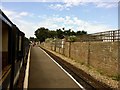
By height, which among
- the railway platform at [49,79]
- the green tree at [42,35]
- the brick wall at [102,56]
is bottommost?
the railway platform at [49,79]

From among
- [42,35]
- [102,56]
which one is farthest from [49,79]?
[42,35]

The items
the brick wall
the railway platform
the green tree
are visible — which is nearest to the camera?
the railway platform

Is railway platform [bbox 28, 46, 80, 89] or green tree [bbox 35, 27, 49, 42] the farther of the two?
green tree [bbox 35, 27, 49, 42]

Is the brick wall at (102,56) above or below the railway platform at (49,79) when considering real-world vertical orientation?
above

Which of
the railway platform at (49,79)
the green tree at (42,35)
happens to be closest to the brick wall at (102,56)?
the railway platform at (49,79)

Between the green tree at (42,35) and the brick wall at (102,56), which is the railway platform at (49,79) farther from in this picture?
the green tree at (42,35)

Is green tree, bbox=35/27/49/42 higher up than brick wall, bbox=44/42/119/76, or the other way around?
green tree, bbox=35/27/49/42

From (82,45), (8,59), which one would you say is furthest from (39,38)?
(8,59)

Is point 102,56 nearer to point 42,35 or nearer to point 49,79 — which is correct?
point 49,79

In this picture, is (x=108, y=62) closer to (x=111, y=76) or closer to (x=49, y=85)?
(x=111, y=76)

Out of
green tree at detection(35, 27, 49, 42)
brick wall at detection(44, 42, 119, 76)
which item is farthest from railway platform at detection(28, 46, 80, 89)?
green tree at detection(35, 27, 49, 42)

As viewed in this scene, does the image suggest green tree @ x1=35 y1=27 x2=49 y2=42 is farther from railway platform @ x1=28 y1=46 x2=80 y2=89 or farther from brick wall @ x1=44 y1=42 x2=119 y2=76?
railway platform @ x1=28 y1=46 x2=80 y2=89

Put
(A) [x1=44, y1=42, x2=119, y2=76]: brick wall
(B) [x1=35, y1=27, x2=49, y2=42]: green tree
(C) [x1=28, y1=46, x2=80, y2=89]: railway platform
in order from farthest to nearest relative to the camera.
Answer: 1. (B) [x1=35, y1=27, x2=49, y2=42]: green tree
2. (A) [x1=44, y1=42, x2=119, y2=76]: brick wall
3. (C) [x1=28, y1=46, x2=80, y2=89]: railway platform

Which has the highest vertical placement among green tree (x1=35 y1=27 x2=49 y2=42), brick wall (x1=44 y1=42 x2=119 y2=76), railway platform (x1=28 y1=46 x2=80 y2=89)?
green tree (x1=35 y1=27 x2=49 y2=42)
